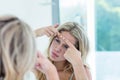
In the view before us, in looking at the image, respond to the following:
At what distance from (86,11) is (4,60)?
3.76ft

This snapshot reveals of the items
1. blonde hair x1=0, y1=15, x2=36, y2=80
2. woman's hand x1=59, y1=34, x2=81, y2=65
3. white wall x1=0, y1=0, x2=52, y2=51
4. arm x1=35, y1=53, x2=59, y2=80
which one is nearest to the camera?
blonde hair x1=0, y1=15, x2=36, y2=80

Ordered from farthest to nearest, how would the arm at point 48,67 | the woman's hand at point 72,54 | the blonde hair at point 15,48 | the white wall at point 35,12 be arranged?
the white wall at point 35,12 < the woman's hand at point 72,54 < the arm at point 48,67 < the blonde hair at point 15,48

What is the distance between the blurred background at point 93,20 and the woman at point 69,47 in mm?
349

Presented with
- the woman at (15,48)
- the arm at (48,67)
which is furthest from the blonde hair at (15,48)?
the arm at (48,67)

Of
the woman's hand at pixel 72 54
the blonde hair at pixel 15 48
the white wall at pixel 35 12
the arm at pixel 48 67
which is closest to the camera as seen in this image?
the blonde hair at pixel 15 48

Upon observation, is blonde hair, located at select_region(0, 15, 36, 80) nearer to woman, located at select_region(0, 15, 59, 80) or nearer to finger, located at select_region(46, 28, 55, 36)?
woman, located at select_region(0, 15, 59, 80)

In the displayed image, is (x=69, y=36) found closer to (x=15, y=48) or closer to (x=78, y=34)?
(x=78, y=34)

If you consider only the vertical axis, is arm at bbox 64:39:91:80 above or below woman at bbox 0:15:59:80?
below

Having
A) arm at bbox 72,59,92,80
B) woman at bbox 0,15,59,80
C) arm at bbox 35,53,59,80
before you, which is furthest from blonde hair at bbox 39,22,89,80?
woman at bbox 0,15,59,80

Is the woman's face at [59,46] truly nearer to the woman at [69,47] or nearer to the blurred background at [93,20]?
the woman at [69,47]

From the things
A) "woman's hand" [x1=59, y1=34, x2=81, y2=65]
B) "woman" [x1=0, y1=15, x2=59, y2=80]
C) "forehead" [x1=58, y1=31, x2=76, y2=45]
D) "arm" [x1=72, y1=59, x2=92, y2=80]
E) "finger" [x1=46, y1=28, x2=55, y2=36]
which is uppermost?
"woman" [x1=0, y1=15, x2=59, y2=80]

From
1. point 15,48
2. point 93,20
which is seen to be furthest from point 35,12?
point 15,48

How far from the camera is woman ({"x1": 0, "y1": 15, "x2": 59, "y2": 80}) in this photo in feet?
2.29

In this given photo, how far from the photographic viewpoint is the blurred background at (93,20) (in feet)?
5.58
